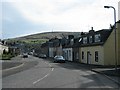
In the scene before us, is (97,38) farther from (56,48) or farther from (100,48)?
(56,48)

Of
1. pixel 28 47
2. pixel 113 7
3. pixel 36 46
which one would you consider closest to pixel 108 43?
Answer: pixel 113 7

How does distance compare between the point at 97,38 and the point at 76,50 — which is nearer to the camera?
the point at 97,38

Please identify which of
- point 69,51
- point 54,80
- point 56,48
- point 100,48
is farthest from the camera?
point 56,48

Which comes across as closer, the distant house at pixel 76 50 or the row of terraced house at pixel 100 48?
the row of terraced house at pixel 100 48

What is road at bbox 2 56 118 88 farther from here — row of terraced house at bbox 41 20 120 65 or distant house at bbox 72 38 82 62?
distant house at bbox 72 38 82 62

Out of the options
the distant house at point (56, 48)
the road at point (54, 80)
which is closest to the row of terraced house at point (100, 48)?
the road at point (54, 80)

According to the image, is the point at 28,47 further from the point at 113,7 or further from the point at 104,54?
the point at 113,7

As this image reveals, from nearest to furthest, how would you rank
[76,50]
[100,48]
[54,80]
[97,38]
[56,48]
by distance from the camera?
[54,80]
[100,48]
[97,38]
[76,50]
[56,48]

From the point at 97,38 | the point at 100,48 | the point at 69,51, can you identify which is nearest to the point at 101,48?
the point at 100,48

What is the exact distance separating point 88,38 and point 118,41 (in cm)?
906

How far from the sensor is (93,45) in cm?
4803

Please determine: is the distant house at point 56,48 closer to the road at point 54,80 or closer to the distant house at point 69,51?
the distant house at point 69,51

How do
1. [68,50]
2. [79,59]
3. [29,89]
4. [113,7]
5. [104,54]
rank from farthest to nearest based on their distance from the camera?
[68,50] < [79,59] < [104,54] < [113,7] < [29,89]

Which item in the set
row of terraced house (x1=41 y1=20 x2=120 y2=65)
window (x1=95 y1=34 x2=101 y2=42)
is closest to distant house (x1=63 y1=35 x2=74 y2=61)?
row of terraced house (x1=41 y1=20 x2=120 y2=65)
